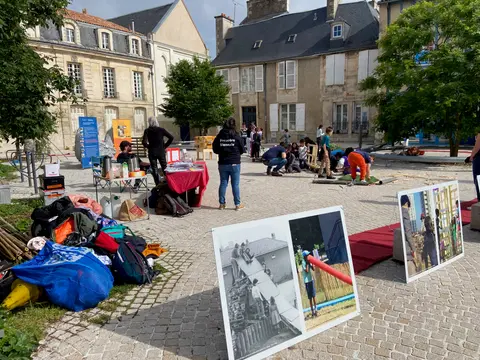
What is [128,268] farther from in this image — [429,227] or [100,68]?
[100,68]

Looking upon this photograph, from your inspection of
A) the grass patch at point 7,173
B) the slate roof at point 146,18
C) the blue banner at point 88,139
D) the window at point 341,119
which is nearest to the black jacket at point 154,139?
the grass patch at point 7,173

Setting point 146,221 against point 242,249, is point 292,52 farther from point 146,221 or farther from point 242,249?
point 242,249

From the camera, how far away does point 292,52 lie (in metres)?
27.9

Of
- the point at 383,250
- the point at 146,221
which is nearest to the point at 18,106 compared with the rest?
the point at 146,221

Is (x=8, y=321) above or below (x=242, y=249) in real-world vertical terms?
below

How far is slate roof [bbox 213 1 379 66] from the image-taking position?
83.5 feet

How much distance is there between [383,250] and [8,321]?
13.5 ft

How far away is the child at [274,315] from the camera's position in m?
2.54

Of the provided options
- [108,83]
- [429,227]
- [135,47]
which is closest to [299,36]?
[135,47]

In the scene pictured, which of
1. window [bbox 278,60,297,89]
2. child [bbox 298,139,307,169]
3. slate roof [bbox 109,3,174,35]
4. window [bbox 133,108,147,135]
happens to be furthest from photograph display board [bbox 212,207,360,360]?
slate roof [bbox 109,3,174,35]

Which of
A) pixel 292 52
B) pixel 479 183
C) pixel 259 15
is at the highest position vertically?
pixel 259 15

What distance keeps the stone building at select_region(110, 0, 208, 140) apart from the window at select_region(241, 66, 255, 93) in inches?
252

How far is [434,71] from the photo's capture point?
43.6ft

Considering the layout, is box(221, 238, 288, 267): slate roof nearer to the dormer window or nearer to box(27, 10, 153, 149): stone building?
box(27, 10, 153, 149): stone building
